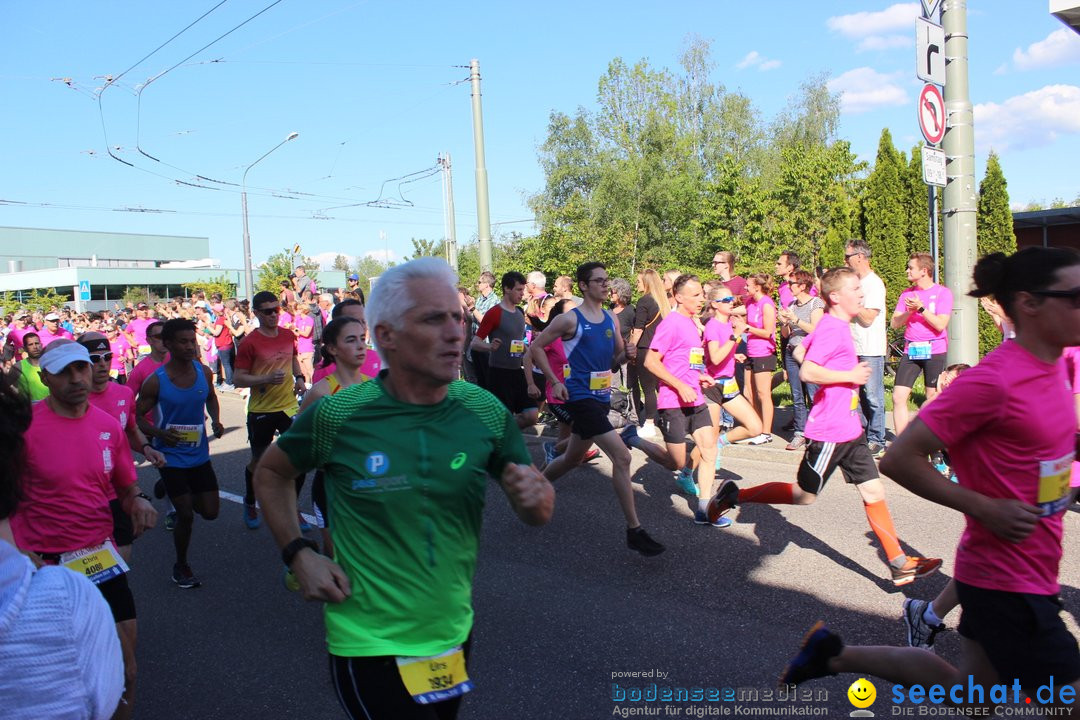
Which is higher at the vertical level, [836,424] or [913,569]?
[836,424]

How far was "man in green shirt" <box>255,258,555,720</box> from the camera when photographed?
2215 mm

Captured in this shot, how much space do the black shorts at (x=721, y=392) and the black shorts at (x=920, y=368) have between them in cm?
199

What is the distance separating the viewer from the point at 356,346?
5309 millimetres

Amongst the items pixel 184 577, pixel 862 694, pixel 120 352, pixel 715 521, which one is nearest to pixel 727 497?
pixel 715 521

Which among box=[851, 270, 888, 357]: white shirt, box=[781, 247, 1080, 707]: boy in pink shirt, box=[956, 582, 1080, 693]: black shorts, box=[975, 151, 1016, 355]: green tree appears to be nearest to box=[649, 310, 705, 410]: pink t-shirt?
box=[851, 270, 888, 357]: white shirt

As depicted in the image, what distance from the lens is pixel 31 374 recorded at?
832cm

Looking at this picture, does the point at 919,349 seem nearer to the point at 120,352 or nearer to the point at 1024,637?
the point at 1024,637

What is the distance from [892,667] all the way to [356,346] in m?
3.58

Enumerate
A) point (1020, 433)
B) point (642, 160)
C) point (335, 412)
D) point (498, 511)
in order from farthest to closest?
point (642, 160) < point (498, 511) < point (1020, 433) < point (335, 412)

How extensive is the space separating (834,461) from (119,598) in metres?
3.97

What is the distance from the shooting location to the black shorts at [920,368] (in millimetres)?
→ 8422

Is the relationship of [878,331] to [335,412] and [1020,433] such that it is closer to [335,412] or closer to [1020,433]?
[1020,433]

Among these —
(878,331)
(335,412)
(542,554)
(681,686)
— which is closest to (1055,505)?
(681,686)

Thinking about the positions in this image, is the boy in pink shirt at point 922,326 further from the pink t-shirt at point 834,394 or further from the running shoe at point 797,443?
the pink t-shirt at point 834,394
